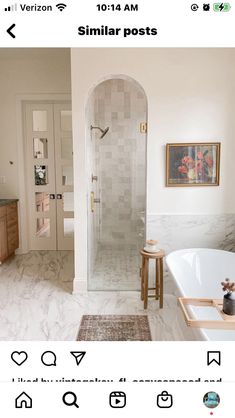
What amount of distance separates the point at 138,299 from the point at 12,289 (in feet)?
4.17

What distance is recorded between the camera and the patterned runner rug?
2.04 meters

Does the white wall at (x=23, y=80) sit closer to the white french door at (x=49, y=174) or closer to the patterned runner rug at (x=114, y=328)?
the white french door at (x=49, y=174)

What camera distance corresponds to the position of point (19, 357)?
709 millimetres

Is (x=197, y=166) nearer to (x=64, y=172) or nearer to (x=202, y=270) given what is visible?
(x=202, y=270)

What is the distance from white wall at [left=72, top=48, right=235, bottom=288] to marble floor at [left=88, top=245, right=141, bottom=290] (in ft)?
2.57

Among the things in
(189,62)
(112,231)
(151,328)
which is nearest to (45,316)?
(151,328)

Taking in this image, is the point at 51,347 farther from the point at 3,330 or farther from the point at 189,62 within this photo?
the point at 189,62

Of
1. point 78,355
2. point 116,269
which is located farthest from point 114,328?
point 78,355

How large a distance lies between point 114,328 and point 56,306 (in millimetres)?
648

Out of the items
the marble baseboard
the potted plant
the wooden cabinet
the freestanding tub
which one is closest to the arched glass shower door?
the marble baseboard

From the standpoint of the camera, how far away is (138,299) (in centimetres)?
269
